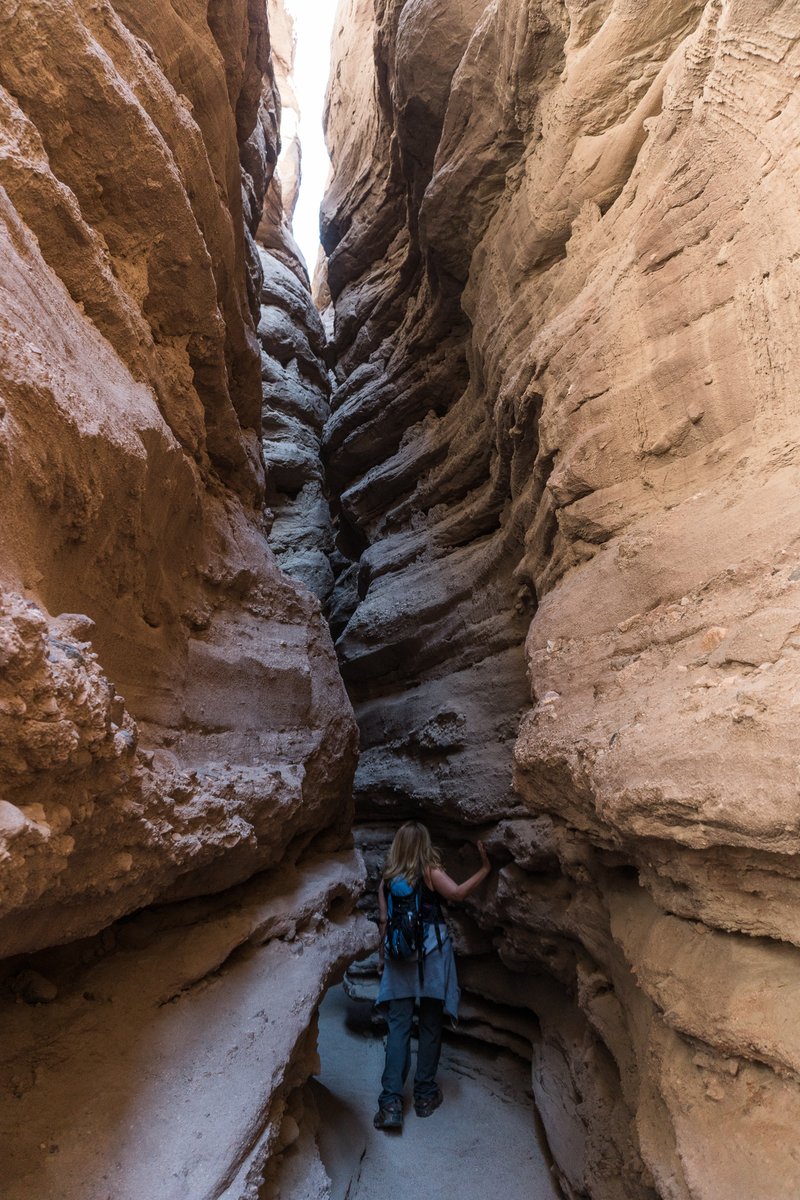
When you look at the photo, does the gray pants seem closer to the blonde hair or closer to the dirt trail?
the dirt trail

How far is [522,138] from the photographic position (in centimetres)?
518

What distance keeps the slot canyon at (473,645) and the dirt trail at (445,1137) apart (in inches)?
2.5

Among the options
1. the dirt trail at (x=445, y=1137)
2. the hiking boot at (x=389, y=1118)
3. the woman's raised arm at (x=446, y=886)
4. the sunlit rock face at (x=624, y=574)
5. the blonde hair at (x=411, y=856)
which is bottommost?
the dirt trail at (x=445, y=1137)

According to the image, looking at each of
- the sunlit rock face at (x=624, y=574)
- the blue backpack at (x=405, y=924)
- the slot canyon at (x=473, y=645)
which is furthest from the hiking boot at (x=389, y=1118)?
the sunlit rock face at (x=624, y=574)

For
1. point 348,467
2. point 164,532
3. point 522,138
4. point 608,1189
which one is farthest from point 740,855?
point 348,467

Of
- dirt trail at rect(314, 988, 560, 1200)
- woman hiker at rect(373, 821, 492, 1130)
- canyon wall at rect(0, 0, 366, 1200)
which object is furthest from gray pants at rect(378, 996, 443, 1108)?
canyon wall at rect(0, 0, 366, 1200)

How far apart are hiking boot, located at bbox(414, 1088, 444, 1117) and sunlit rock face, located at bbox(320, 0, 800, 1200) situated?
754 millimetres

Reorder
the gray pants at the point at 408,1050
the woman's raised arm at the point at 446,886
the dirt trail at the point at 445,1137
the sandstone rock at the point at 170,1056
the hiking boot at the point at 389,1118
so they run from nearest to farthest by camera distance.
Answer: the sandstone rock at the point at 170,1056
the dirt trail at the point at 445,1137
the hiking boot at the point at 389,1118
the gray pants at the point at 408,1050
the woman's raised arm at the point at 446,886

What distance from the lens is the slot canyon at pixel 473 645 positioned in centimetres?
207

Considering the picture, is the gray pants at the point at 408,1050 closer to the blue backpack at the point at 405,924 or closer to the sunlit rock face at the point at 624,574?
the blue backpack at the point at 405,924

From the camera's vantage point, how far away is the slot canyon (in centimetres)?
207

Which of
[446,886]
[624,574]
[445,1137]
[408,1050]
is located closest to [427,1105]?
[445,1137]

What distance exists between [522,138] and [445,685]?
4518 mm

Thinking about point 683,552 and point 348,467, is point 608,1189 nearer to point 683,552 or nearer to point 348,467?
point 683,552
